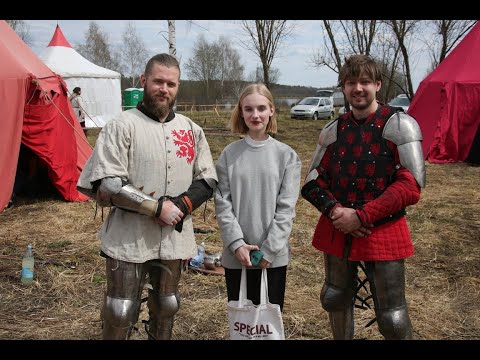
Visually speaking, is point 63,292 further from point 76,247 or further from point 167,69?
point 167,69

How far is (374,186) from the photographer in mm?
2340

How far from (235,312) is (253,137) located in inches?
32.7

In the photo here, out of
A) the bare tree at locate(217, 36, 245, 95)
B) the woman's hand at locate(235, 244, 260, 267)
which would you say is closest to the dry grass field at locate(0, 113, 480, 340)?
the woman's hand at locate(235, 244, 260, 267)

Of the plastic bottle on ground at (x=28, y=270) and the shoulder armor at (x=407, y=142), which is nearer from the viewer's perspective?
the shoulder armor at (x=407, y=142)

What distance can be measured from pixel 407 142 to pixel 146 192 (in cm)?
124

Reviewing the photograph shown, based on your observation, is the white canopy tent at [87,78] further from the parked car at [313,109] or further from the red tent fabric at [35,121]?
the red tent fabric at [35,121]

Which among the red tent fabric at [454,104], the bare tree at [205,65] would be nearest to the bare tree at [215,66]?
the bare tree at [205,65]

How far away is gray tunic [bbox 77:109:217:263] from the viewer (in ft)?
7.27

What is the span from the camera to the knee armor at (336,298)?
2469 millimetres

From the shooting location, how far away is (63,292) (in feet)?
12.3

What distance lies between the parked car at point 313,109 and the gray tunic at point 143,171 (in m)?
19.9

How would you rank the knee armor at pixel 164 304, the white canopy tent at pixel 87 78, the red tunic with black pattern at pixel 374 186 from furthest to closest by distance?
the white canopy tent at pixel 87 78, the knee armor at pixel 164 304, the red tunic with black pattern at pixel 374 186

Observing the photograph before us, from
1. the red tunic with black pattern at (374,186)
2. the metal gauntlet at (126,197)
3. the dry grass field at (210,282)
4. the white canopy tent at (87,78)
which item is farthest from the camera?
the white canopy tent at (87,78)

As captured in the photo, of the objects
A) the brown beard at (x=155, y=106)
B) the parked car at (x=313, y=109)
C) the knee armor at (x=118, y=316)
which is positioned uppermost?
the parked car at (x=313, y=109)
